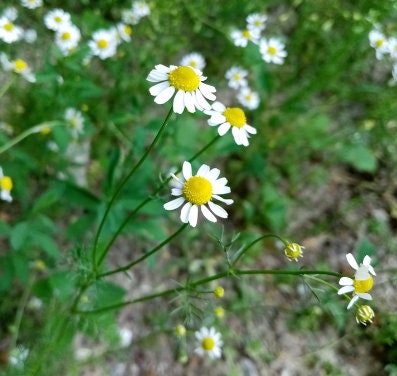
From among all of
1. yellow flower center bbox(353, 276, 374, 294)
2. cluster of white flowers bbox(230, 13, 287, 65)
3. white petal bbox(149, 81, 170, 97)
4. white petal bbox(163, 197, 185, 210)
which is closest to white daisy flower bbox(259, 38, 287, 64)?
cluster of white flowers bbox(230, 13, 287, 65)

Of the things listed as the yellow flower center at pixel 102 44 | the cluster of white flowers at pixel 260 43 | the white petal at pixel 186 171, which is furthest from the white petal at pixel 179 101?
the yellow flower center at pixel 102 44

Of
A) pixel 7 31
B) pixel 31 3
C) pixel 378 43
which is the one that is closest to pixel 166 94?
pixel 7 31

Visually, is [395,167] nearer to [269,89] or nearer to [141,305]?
[269,89]

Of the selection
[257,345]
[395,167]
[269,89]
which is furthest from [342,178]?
[257,345]

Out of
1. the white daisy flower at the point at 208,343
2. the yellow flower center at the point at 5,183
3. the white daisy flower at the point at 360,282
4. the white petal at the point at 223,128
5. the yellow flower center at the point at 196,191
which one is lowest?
the white daisy flower at the point at 208,343

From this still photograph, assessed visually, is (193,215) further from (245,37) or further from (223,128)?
(245,37)

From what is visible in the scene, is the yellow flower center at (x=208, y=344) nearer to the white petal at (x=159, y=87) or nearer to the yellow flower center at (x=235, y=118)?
the yellow flower center at (x=235, y=118)
